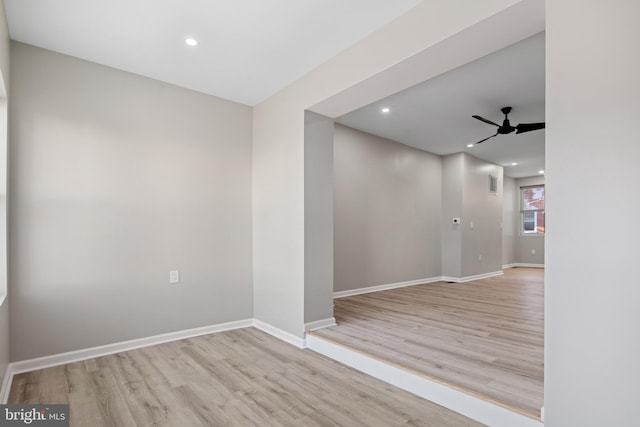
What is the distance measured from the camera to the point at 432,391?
2.23 metres

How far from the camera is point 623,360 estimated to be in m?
1.45

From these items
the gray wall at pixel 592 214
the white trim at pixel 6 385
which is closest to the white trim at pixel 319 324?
the gray wall at pixel 592 214

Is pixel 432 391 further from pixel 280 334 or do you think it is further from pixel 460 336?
pixel 280 334

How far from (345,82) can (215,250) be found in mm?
2234

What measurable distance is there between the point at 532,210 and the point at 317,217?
8.69m

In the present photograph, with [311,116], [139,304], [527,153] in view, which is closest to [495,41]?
[311,116]

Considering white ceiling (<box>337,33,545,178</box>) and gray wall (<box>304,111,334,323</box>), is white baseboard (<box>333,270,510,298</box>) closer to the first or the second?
gray wall (<box>304,111,334,323</box>)

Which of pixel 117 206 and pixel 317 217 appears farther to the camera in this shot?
pixel 317 217

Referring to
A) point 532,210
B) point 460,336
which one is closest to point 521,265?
point 532,210

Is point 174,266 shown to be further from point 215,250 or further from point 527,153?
point 527,153

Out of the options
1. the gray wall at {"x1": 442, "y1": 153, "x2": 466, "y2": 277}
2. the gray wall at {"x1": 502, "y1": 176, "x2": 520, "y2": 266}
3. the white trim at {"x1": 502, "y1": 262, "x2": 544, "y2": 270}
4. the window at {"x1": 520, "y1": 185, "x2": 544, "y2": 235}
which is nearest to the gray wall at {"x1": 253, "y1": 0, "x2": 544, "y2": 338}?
the gray wall at {"x1": 442, "y1": 153, "x2": 466, "y2": 277}

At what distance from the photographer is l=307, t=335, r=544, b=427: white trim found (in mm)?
1891
